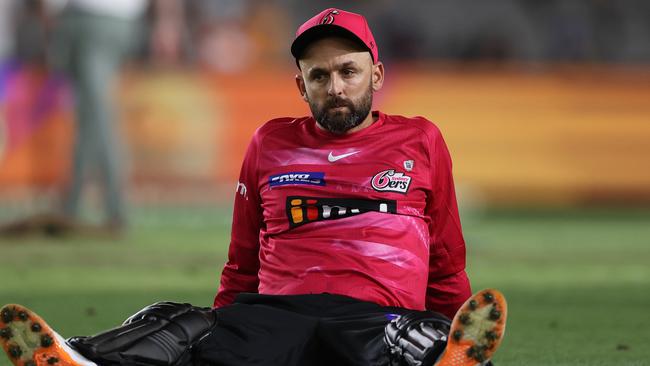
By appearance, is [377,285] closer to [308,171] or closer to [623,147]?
[308,171]

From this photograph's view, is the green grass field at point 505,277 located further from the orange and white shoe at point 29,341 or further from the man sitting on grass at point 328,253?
the orange and white shoe at point 29,341

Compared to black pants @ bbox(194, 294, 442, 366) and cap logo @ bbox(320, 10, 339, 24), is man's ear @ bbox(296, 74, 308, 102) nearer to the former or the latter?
cap logo @ bbox(320, 10, 339, 24)

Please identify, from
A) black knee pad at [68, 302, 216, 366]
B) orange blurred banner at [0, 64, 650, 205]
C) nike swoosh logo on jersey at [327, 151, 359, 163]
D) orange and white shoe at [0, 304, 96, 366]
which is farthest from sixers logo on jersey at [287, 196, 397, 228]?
orange blurred banner at [0, 64, 650, 205]

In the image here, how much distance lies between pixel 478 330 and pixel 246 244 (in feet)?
3.81

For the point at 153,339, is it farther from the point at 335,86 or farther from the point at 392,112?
the point at 392,112

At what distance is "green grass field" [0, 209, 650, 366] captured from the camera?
4.91 meters

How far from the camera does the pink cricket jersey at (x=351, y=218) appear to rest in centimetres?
370

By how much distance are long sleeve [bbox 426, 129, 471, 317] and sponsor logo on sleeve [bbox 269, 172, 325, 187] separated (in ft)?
1.16

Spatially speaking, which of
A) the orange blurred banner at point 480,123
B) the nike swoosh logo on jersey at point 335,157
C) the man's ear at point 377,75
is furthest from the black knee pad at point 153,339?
the orange blurred banner at point 480,123

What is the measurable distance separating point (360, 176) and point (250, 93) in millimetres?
9527

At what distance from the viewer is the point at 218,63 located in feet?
54.2

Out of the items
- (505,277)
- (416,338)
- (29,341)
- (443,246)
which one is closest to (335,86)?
(443,246)

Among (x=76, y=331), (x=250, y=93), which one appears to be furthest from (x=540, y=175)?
(x=76, y=331)

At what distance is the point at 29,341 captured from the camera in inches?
123
